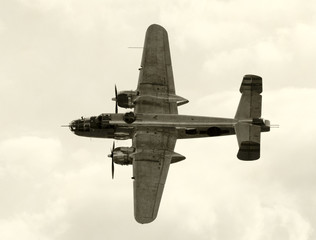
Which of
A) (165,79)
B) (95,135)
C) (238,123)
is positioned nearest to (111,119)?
(95,135)

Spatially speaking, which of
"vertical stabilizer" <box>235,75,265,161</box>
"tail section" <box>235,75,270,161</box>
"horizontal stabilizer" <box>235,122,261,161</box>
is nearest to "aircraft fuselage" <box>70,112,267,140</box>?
"tail section" <box>235,75,270,161</box>

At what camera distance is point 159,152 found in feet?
213

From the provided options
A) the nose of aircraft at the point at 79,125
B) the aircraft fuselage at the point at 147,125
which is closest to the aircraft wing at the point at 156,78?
the aircraft fuselage at the point at 147,125

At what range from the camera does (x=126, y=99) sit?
6800cm

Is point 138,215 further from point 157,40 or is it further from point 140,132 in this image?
point 157,40

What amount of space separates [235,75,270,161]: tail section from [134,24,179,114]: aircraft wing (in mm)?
5754

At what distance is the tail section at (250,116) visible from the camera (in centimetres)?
6488

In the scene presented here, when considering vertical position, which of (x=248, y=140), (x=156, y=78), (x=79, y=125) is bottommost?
(x=248, y=140)

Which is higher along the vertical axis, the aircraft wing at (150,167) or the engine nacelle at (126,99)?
the engine nacelle at (126,99)

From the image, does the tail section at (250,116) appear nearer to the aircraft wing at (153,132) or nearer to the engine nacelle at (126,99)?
the aircraft wing at (153,132)

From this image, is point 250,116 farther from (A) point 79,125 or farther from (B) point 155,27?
(A) point 79,125

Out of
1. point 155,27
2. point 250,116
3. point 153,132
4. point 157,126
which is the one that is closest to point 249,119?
point 250,116

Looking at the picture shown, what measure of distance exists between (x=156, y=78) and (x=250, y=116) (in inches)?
362

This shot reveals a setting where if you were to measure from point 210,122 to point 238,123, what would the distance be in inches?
96.9
